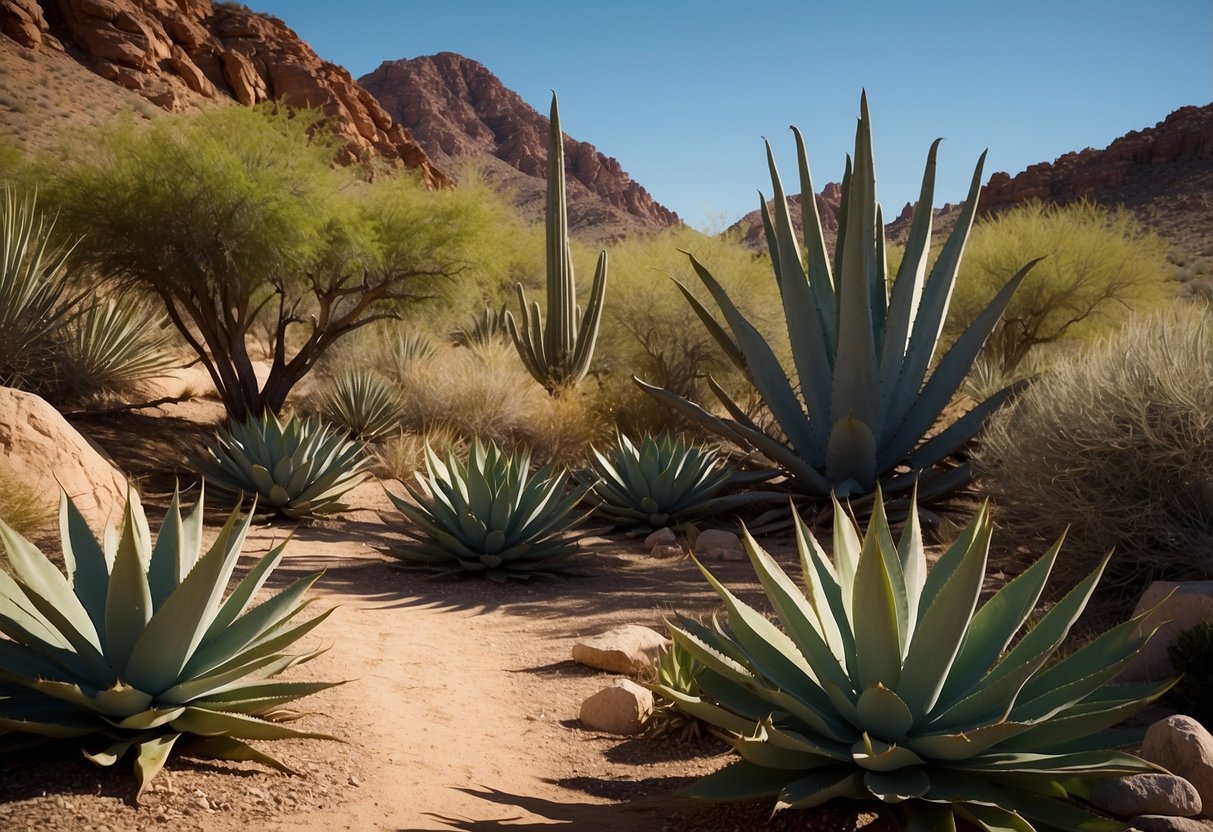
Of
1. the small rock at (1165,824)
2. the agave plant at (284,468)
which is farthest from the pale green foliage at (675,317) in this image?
the small rock at (1165,824)

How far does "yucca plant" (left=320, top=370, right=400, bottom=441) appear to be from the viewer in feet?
46.5

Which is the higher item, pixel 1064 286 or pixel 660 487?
pixel 1064 286

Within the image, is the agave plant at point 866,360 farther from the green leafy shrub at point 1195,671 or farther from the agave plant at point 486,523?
the green leafy shrub at point 1195,671

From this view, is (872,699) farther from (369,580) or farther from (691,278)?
(691,278)

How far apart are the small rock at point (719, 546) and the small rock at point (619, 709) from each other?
377cm

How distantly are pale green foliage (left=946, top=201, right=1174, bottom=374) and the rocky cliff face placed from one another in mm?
20416

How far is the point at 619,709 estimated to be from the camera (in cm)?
430

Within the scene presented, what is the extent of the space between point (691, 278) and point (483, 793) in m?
15.6

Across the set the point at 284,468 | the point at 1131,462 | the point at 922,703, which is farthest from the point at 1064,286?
the point at 922,703

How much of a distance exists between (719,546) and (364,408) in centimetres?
765

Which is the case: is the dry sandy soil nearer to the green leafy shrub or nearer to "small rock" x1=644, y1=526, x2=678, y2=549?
"small rock" x1=644, y1=526, x2=678, y2=549

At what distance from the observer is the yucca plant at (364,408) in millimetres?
14181

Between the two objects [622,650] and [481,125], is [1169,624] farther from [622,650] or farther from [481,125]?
[481,125]

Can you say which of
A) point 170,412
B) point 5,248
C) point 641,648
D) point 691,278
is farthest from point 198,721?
point 691,278
